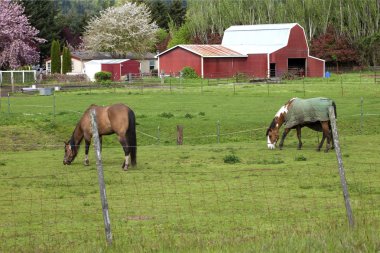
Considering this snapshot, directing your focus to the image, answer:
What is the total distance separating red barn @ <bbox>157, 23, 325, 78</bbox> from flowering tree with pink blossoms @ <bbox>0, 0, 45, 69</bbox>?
15372 millimetres

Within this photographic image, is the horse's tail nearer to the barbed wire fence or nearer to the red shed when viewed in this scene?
the barbed wire fence

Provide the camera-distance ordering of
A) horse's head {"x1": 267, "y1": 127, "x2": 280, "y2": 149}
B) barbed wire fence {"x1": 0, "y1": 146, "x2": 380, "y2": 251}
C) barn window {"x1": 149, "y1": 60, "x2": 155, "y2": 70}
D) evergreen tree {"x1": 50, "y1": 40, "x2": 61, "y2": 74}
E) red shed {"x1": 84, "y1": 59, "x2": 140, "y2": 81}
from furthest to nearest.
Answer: barn window {"x1": 149, "y1": 60, "x2": 155, "y2": 70} < evergreen tree {"x1": 50, "y1": 40, "x2": 61, "y2": 74} < red shed {"x1": 84, "y1": 59, "x2": 140, "y2": 81} < horse's head {"x1": 267, "y1": 127, "x2": 280, "y2": 149} < barbed wire fence {"x1": 0, "y1": 146, "x2": 380, "y2": 251}

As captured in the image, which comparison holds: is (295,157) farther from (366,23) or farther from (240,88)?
(366,23)

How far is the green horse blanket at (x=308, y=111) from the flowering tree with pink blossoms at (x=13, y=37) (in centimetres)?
6271

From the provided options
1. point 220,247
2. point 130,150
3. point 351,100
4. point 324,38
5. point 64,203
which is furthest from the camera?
point 324,38

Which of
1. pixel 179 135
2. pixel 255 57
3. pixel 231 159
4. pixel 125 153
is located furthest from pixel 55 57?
pixel 125 153

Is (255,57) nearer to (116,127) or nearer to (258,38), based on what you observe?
(258,38)

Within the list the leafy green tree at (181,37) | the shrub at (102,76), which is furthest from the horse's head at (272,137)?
the leafy green tree at (181,37)

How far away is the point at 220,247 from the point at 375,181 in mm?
9240

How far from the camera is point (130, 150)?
69.9ft

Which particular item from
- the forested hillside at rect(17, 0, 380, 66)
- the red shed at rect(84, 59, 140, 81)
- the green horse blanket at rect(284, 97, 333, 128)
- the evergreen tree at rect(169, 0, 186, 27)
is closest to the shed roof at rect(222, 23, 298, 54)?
the forested hillside at rect(17, 0, 380, 66)

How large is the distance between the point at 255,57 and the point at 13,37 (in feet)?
88.4

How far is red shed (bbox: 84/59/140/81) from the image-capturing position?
3236 inches

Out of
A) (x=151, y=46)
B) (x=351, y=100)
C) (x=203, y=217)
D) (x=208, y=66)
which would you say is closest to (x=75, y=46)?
(x=151, y=46)
